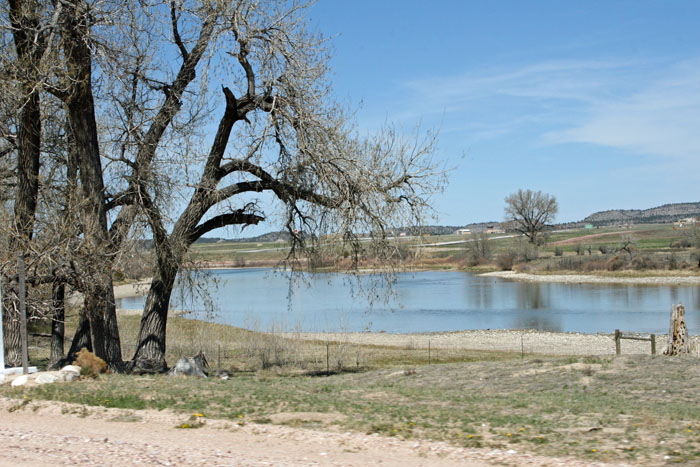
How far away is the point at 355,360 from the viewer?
2203 cm

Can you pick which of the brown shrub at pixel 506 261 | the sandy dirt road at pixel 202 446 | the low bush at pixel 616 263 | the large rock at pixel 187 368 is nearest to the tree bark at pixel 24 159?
the large rock at pixel 187 368

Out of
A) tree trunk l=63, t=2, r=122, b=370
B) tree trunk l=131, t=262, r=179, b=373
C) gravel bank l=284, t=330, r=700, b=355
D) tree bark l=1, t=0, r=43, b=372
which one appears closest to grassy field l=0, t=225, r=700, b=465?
tree trunk l=131, t=262, r=179, b=373

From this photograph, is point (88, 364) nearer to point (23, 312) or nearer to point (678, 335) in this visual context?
point (23, 312)

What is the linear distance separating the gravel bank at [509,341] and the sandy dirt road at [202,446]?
1754cm

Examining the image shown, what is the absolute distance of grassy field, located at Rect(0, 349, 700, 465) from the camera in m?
6.88

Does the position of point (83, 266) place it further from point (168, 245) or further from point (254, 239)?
point (254, 239)

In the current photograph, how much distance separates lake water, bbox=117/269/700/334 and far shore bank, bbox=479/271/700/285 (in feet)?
12.2

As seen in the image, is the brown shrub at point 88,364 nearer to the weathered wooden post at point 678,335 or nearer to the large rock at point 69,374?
the large rock at point 69,374

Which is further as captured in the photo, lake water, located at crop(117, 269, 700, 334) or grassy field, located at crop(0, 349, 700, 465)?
lake water, located at crop(117, 269, 700, 334)

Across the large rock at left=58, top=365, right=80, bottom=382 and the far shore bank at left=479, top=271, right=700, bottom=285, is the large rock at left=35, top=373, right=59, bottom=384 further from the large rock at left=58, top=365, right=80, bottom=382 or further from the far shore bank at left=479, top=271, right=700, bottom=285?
the far shore bank at left=479, top=271, right=700, bottom=285

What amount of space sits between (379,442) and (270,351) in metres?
15.0

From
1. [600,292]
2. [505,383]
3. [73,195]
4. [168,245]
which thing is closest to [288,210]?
[168,245]

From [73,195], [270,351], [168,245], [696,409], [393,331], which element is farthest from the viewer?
[393,331]

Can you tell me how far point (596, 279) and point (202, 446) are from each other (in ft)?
220
